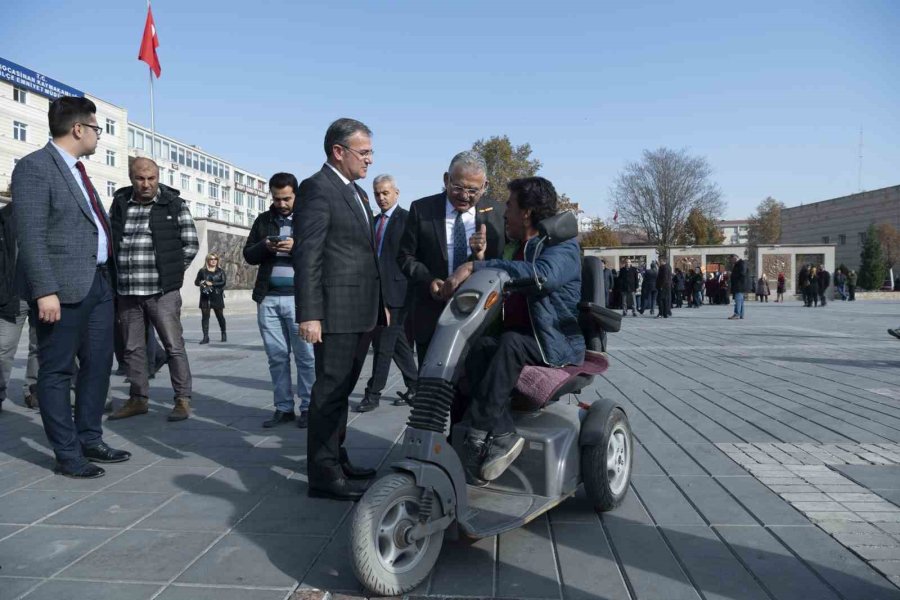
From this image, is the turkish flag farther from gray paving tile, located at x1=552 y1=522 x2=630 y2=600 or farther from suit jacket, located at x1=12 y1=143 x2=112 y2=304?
gray paving tile, located at x1=552 y1=522 x2=630 y2=600

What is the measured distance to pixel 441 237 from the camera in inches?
163

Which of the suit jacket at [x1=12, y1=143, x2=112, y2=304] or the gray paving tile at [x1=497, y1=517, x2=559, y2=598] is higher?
the suit jacket at [x1=12, y1=143, x2=112, y2=304]

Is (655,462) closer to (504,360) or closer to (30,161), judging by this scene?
(504,360)

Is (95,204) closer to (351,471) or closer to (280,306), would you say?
(280,306)

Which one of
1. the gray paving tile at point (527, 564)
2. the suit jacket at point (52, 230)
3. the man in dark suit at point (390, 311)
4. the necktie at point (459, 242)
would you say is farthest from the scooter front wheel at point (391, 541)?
the man in dark suit at point (390, 311)

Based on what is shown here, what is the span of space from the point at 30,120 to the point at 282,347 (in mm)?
64918

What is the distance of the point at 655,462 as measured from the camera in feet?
14.1

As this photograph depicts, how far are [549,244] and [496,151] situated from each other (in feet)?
151

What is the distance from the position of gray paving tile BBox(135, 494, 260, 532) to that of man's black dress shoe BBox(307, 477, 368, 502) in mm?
318

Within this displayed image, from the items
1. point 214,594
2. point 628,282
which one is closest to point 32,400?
point 214,594

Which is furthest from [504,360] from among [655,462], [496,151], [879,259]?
[879,259]

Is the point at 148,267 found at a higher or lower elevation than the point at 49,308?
higher

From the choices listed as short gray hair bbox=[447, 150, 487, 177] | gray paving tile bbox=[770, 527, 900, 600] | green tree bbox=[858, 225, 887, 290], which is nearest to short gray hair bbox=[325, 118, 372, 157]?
short gray hair bbox=[447, 150, 487, 177]

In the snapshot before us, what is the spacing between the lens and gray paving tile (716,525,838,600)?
8.18 ft
